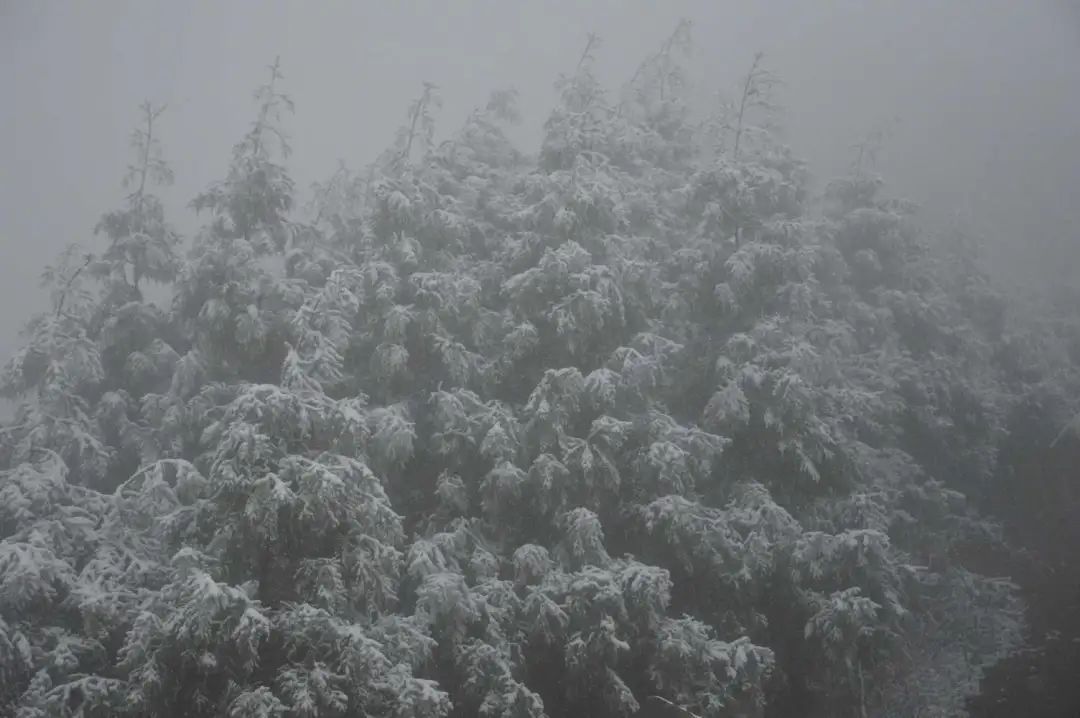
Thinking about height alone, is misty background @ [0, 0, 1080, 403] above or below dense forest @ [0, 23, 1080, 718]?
above

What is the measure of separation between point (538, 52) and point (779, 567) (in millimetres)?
96922

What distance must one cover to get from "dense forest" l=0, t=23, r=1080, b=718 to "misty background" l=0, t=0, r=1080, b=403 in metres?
25.2

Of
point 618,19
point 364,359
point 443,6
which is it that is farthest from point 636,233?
point 443,6

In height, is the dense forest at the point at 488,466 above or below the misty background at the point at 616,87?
below

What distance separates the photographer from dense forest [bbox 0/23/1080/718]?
27.3 ft

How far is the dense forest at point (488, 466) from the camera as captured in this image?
27.3 ft

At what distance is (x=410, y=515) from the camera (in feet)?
39.1

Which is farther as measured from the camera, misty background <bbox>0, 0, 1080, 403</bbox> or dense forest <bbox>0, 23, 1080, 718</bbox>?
misty background <bbox>0, 0, 1080, 403</bbox>

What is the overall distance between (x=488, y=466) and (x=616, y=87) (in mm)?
75293

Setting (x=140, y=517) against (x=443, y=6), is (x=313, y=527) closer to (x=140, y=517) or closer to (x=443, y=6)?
(x=140, y=517)

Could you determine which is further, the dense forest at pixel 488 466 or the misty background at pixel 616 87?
the misty background at pixel 616 87

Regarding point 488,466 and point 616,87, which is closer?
point 488,466

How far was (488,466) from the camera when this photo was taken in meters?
11.8

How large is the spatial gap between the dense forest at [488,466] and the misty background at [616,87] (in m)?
Answer: 25.2
